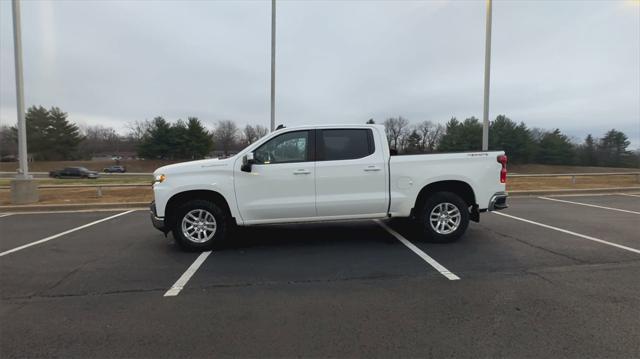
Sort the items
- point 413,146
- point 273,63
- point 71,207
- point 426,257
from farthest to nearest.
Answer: point 273,63 < point 71,207 < point 413,146 < point 426,257

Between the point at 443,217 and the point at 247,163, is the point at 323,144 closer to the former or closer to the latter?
the point at 247,163

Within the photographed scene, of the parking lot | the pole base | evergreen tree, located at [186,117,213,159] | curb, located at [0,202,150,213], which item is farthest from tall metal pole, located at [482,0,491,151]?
evergreen tree, located at [186,117,213,159]

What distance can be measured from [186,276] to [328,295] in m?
1.95

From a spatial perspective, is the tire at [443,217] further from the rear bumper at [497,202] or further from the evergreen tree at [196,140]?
the evergreen tree at [196,140]

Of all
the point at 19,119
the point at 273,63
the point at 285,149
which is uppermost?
the point at 273,63

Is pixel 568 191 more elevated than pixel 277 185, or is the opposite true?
pixel 277 185

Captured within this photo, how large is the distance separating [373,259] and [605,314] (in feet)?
8.93

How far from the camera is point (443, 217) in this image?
248 inches

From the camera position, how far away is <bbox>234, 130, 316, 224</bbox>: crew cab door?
5.92 metres

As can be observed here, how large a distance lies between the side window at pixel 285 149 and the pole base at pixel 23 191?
9.81 meters

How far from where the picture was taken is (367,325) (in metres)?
Result: 3.42

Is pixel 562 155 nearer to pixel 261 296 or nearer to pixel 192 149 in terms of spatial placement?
pixel 192 149

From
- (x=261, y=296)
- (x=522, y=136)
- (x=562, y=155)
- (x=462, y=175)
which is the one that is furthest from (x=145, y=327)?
(x=562, y=155)

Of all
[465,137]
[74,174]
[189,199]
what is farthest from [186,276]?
[74,174]
